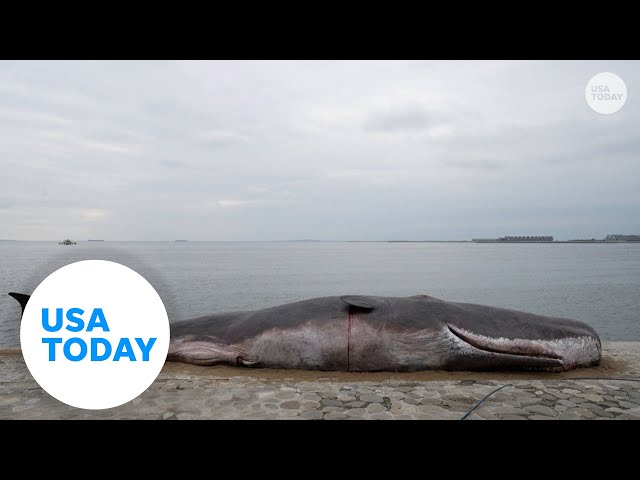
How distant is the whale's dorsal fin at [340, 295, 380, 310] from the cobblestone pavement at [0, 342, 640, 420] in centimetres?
134

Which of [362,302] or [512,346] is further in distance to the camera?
[362,302]

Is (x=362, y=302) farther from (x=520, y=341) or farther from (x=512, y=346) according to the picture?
(x=520, y=341)

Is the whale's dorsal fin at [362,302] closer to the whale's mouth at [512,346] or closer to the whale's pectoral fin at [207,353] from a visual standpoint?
the whale's mouth at [512,346]

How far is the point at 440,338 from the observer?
24.2ft

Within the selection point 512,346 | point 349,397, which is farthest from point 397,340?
point 512,346

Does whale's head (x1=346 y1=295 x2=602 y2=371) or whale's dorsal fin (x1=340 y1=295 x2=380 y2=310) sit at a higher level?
whale's dorsal fin (x1=340 y1=295 x2=380 y2=310)

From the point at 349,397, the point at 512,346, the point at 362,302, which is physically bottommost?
the point at 349,397

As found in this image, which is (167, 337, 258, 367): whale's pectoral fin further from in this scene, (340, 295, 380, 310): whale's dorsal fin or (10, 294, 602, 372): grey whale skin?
(340, 295, 380, 310): whale's dorsal fin

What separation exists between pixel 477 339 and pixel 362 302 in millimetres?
2388

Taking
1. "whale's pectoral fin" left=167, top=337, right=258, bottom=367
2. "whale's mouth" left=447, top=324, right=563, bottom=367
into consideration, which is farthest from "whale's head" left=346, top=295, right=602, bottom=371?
"whale's pectoral fin" left=167, top=337, right=258, bottom=367

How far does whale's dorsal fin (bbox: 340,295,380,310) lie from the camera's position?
752 cm

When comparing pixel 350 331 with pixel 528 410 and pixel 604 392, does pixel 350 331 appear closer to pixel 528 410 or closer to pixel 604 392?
pixel 528 410

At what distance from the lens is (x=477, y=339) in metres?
7.41

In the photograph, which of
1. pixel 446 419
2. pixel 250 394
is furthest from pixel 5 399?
pixel 446 419
